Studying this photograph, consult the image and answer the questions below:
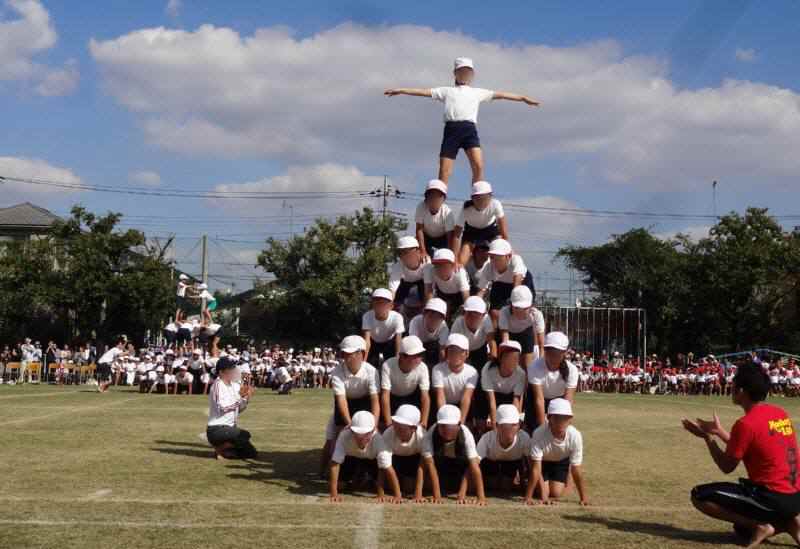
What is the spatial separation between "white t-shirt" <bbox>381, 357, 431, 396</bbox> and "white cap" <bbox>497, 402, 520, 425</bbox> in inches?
38.9

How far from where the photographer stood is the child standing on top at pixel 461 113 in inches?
499

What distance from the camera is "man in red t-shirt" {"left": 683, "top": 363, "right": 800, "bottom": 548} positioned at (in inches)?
289

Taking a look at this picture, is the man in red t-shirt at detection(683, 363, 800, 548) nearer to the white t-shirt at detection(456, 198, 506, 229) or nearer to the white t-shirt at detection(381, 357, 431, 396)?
the white t-shirt at detection(381, 357, 431, 396)

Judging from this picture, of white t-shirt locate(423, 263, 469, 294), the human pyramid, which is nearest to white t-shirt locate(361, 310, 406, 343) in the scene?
the human pyramid

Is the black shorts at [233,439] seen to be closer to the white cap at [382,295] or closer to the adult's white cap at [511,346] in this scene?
the white cap at [382,295]

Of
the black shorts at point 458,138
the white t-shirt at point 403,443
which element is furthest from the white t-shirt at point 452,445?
the black shorts at point 458,138

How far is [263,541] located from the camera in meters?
7.32

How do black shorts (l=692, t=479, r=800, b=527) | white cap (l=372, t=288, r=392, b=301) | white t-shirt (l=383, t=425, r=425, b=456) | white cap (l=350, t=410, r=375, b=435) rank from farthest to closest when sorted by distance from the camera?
white cap (l=372, t=288, r=392, b=301) < white t-shirt (l=383, t=425, r=425, b=456) < white cap (l=350, t=410, r=375, b=435) < black shorts (l=692, t=479, r=800, b=527)

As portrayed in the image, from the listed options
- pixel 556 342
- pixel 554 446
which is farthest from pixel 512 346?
pixel 554 446

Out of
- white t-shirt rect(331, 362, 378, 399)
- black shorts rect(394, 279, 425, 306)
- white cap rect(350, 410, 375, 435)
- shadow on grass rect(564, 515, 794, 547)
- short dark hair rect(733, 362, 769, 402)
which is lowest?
shadow on grass rect(564, 515, 794, 547)

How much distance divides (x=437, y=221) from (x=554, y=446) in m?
3.78

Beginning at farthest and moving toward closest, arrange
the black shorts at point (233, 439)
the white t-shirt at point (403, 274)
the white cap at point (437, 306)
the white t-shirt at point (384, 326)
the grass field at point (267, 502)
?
the black shorts at point (233, 439) → the white t-shirt at point (403, 274) → the white t-shirt at point (384, 326) → the white cap at point (437, 306) → the grass field at point (267, 502)

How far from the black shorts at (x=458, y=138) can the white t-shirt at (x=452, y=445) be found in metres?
4.76

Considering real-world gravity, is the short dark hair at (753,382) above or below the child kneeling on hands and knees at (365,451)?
above
